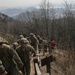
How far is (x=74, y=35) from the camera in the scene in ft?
Answer: 222

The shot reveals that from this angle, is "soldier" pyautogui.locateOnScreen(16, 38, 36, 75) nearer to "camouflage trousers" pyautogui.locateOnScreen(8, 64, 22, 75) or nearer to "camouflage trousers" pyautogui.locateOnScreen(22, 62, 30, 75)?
"camouflage trousers" pyautogui.locateOnScreen(22, 62, 30, 75)

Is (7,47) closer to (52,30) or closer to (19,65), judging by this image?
(19,65)

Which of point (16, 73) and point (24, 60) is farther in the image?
point (24, 60)

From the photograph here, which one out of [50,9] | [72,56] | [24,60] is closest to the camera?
[24,60]

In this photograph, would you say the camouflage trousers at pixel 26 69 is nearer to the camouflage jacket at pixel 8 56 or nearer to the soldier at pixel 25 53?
the soldier at pixel 25 53

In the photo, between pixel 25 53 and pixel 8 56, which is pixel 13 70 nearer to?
pixel 8 56

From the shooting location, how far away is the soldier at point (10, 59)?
8.64 m

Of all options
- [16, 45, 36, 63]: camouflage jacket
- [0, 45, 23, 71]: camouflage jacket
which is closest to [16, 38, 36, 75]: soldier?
[16, 45, 36, 63]: camouflage jacket

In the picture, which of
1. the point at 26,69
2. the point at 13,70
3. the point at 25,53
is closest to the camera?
the point at 13,70

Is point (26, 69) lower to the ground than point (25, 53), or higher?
lower

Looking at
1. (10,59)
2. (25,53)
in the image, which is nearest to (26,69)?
(25,53)

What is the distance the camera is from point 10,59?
344 inches

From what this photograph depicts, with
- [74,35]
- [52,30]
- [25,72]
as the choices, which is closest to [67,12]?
[52,30]

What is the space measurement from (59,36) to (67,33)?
6.15 feet
